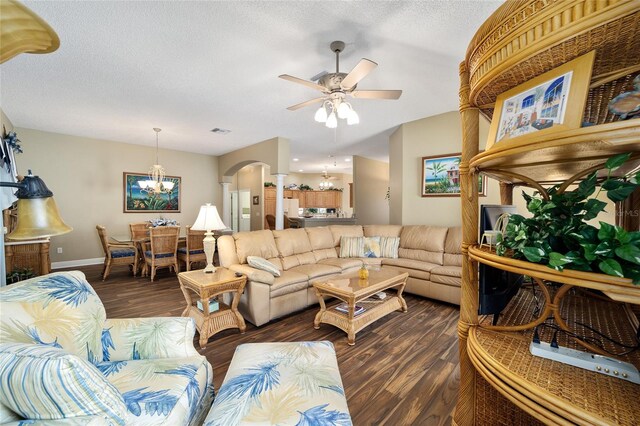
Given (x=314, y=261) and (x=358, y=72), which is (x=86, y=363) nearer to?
(x=358, y=72)

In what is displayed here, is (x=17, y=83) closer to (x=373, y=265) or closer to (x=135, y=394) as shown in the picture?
(x=135, y=394)

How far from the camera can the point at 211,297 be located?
2.54 m

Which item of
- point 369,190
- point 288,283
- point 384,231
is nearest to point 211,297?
point 288,283

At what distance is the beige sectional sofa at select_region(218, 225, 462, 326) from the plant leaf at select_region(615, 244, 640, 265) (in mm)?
2682

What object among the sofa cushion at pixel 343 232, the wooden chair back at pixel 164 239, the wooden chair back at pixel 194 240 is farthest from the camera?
the wooden chair back at pixel 194 240

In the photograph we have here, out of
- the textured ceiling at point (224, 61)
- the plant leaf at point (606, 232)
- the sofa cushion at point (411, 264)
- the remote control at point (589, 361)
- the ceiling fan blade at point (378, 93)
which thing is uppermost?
the textured ceiling at point (224, 61)

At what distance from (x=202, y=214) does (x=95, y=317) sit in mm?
1588

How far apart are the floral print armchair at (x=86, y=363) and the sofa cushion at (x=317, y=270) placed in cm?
190

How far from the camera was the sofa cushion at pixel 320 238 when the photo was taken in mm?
4363

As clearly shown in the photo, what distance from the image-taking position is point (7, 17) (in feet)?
1.90

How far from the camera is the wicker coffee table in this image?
2.54 meters

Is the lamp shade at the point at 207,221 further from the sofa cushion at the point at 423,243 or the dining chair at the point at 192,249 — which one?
the sofa cushion at the point at 423,243

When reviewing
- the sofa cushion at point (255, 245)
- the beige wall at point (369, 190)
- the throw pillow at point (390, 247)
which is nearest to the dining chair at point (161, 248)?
the sofa cushion at point (255, 245)

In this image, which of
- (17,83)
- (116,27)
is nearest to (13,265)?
(17,83)
